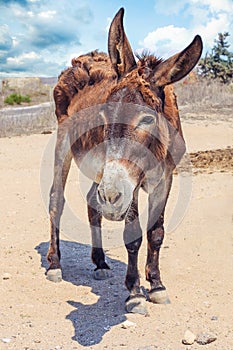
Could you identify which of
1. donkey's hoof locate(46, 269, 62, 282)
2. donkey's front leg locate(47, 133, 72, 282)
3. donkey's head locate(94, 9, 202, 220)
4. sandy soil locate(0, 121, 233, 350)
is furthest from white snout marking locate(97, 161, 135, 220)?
donkey's front leg locate(47, 133, 72, 282)

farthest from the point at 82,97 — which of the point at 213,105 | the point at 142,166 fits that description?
the point at 213,105

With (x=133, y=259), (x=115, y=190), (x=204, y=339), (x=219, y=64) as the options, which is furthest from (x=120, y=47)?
(x=219, y=64)

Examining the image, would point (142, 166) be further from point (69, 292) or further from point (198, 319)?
point (69, 292)

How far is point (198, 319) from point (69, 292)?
1.36m

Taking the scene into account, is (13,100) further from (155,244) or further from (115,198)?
(115,198)

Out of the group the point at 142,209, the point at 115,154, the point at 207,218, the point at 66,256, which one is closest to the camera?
the point at 115,154

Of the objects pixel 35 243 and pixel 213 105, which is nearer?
pixel 35 243

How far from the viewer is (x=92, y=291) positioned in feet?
15.0

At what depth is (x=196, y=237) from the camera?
5.96 metres

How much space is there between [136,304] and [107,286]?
0.77 metres

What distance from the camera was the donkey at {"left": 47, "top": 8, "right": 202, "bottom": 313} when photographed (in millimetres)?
3146

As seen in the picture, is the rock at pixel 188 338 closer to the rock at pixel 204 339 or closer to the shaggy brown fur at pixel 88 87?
the rock at pixel 204 339

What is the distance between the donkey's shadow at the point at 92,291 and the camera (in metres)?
3.64

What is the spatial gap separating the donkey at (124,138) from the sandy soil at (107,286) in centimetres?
25
